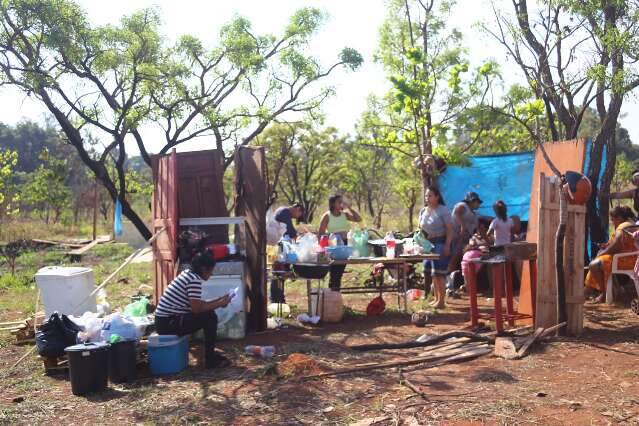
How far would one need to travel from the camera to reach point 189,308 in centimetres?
616

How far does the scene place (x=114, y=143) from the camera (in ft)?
42.7

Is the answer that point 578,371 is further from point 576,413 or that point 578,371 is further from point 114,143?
point 114,143

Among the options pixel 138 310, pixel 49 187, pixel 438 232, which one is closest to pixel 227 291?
pixel 138 310

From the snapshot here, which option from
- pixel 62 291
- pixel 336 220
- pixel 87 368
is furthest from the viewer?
pixel 336 220

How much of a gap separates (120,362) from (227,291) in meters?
1.77

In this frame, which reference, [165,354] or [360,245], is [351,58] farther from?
[165,354]

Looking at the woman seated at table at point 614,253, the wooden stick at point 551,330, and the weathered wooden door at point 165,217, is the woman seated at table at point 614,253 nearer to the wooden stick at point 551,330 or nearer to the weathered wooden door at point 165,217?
the wooden stick at point 551,330

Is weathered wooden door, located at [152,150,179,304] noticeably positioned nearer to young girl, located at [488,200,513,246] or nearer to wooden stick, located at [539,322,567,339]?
wooden stick, located at [539,322,567,339]

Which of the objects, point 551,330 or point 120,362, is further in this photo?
point 551,330

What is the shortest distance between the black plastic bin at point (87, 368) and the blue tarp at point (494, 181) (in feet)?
24.8

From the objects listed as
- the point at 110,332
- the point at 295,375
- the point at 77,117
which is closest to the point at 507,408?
the point at 295,375

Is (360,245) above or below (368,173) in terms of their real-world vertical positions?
below

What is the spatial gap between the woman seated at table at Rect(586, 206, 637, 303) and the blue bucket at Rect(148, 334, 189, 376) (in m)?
5.52

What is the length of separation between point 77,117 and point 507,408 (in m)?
11.6
